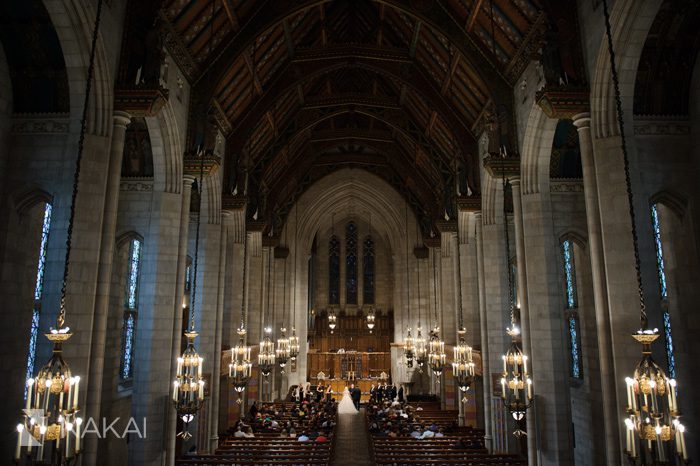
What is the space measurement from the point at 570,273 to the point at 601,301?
9.53 metres

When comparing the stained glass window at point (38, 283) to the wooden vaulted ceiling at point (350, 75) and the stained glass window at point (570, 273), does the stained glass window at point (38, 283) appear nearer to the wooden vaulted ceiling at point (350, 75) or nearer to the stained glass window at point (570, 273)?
the wooden vaulted ceiling at point (350, 75)

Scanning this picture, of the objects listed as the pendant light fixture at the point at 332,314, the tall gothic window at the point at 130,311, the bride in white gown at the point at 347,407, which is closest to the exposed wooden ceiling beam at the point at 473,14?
the tall gothic window at the point at 130,311

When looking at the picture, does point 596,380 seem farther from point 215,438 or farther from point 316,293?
point 316,293

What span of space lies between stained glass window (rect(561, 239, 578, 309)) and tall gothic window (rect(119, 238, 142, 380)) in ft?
50.9

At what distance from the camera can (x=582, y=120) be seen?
9734mm

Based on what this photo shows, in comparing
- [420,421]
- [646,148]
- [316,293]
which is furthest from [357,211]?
[646,148]

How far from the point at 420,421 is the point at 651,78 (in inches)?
640

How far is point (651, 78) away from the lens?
10719 mm

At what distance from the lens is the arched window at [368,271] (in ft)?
128

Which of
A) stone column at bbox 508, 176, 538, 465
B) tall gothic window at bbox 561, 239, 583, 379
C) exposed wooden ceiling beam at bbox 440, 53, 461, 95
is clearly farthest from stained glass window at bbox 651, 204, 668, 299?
exposed wooden ceiling beam at bbox 440, 53, 461, 95

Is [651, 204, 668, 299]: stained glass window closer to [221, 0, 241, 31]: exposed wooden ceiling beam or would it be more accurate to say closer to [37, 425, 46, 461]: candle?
[221, 0, 241, 31]: exposed wooden ceiling beam

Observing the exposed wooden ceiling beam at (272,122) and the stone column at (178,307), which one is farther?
the exposed wooden ceiling beam at (272,122)

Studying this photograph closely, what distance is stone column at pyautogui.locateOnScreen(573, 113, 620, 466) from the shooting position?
28.4ft

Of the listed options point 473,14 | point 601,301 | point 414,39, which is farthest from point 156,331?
point 414,39
